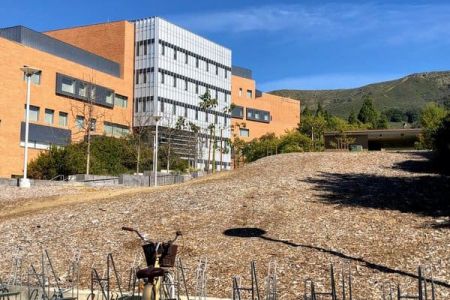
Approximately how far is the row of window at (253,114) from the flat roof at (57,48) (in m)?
26.6

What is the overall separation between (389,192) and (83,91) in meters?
48.6

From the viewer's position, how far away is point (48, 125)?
56.5 meters

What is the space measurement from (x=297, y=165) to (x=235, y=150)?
58.1 metres

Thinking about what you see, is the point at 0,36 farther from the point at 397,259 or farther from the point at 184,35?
the point at 397,259

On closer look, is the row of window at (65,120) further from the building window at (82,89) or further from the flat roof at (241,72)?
the flat roof at (241,72)

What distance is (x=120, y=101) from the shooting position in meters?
69.4

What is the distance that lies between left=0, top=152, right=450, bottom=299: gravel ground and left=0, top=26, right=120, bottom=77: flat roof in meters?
40.2

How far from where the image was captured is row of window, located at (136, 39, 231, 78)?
235 ft

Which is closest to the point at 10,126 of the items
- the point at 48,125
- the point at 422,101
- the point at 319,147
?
the point at 48,125

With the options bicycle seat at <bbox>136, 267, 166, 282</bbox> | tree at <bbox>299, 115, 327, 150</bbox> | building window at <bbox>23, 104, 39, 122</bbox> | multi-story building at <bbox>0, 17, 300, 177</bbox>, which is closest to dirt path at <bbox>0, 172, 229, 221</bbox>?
bicycle seat at <bbox>136, 267, 166, 282</bbox>

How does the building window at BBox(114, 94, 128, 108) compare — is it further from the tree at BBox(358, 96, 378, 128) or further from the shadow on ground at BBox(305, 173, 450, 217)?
the tree at BBox(358, 96, 378, 128)

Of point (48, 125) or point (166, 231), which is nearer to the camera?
point (166, 231)

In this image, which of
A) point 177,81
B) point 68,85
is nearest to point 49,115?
point 68,85

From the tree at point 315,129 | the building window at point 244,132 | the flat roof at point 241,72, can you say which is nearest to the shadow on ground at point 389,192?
the tree at point 315,129
